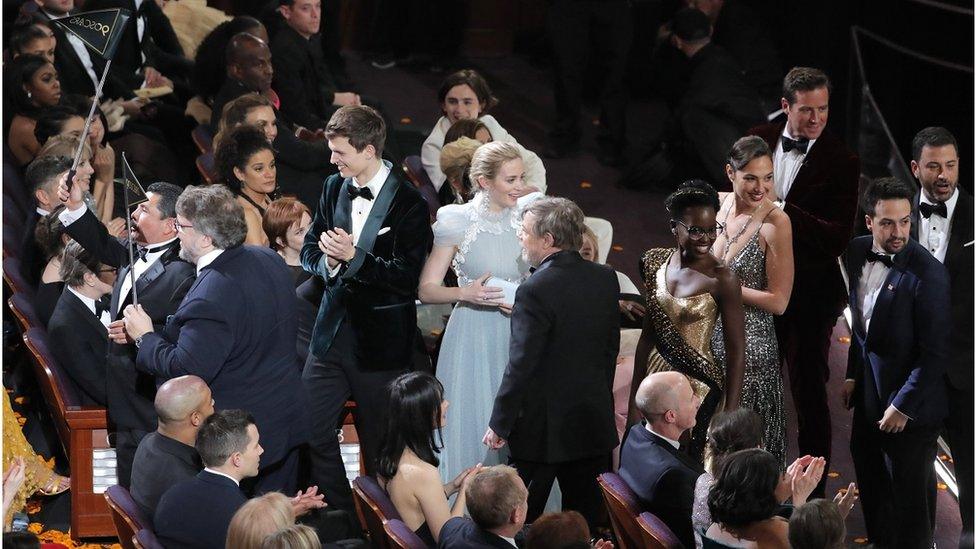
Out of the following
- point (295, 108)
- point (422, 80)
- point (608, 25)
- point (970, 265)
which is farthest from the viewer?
point (422, 80)

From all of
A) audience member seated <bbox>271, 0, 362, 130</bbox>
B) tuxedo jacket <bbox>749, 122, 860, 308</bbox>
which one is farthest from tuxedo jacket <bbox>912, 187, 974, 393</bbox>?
audience member seated <bbox>271, 0, 362, 130</bbox>

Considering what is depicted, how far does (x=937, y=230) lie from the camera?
547 centimetres

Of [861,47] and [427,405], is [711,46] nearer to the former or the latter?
[861,47]

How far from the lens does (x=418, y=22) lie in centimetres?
1066

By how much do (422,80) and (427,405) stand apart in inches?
238

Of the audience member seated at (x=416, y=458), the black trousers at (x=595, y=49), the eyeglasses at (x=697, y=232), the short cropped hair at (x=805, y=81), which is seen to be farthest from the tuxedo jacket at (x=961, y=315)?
the black trousers at (x=595, y=49)

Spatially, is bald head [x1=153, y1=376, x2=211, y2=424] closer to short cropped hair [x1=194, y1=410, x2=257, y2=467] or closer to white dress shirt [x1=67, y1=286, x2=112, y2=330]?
short cropped hair [x1=194, y1=410, x2=257, y2=467]

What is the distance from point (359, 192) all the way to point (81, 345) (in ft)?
4.07

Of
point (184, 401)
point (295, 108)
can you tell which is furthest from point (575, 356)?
point (295, 108)

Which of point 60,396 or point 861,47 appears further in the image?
point 861,47

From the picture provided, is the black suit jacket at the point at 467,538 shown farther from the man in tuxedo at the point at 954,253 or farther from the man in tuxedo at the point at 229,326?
the man in tuxedo at the point at 954,253

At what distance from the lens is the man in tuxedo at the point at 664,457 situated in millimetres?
4352

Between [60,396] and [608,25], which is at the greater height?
[608,25]

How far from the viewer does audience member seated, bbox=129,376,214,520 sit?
4559mm
